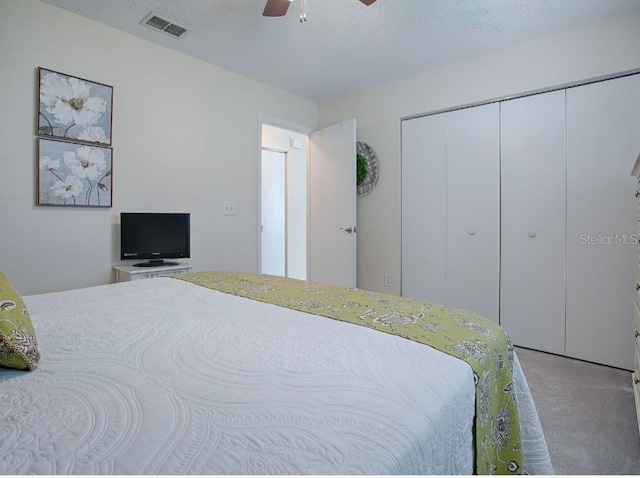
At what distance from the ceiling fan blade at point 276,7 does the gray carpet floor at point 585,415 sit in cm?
261

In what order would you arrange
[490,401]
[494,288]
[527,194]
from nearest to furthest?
[490,401]
[527,194]
[494,288]

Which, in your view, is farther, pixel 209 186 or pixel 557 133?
pixel 209 186

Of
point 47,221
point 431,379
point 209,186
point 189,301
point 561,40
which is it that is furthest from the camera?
point 209,186

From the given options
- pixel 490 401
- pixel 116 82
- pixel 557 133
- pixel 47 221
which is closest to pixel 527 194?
pixel 557 133

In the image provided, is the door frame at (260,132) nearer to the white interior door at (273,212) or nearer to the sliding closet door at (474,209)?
the white interior door at (273,212)

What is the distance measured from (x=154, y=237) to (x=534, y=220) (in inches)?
120

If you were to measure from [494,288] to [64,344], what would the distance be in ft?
9.93

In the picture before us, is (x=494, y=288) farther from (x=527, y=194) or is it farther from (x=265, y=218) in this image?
(x=265, y=218)

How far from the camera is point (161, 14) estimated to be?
95.7 inches

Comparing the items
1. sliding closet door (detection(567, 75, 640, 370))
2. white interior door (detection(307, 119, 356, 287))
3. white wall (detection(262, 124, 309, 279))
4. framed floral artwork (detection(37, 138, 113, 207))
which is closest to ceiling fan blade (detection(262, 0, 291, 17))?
framed floral artwork (detection(37, 138, 113, 207))

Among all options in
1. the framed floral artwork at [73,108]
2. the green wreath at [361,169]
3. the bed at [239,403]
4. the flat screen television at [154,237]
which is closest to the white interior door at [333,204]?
the green wreath at [361,169]

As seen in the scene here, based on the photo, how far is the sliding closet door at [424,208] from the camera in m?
3.31

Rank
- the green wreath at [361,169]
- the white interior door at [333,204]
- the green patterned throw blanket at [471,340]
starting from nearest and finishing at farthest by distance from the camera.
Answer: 1. the green patterned throw blanket at [471,340]
2. the white interior door at [333,204]
3. the green wreath at [361,169]

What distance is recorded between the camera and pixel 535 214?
9.19 ft
